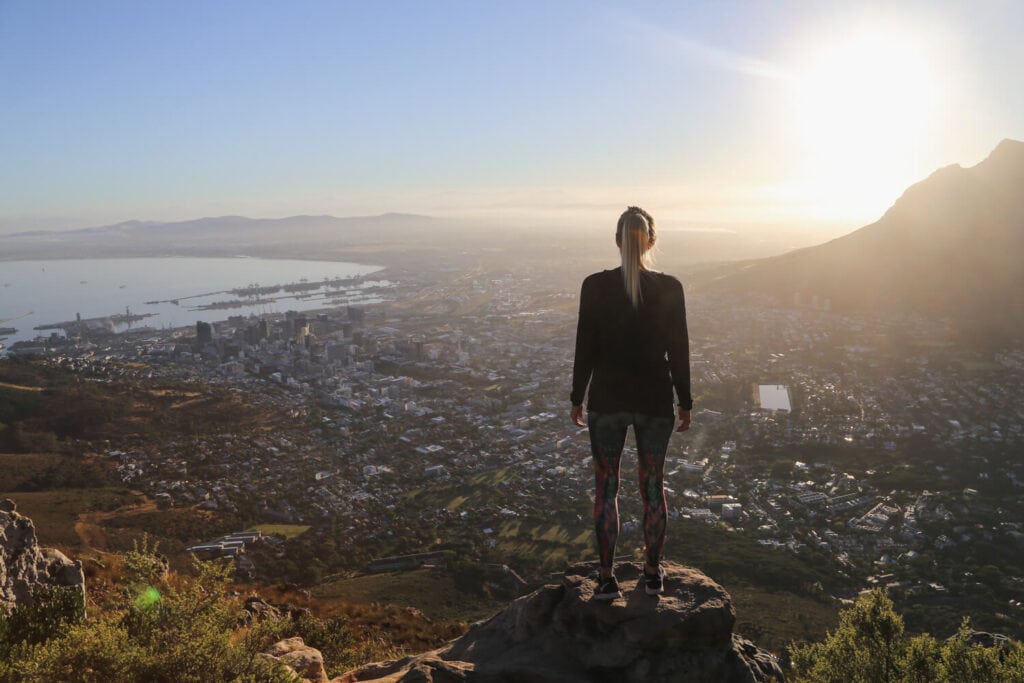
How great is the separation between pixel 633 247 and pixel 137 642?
4406mm

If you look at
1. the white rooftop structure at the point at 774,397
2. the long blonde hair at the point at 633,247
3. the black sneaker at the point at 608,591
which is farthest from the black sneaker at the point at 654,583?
the white rooftop structure at the point at 774,397

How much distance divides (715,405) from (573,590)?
116 feet

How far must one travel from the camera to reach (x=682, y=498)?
25547 mm

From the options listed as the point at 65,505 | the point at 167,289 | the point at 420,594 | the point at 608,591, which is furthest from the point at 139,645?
the point at 167,289

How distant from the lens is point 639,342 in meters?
3.91

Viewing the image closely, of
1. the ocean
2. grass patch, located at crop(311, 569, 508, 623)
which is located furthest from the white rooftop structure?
the ocean

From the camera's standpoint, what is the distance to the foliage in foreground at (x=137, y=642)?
12.1 feet

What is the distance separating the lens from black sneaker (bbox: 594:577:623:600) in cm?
442

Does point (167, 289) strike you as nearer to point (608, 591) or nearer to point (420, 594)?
point (420, 594)

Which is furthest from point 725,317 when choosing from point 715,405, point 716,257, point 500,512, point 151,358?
point 716,257

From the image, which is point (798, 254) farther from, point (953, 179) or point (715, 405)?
point (715, 405)

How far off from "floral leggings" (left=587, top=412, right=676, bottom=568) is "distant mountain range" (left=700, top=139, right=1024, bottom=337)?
Answer: 6173 centimetres

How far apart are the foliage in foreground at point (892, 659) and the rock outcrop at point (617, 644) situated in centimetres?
292

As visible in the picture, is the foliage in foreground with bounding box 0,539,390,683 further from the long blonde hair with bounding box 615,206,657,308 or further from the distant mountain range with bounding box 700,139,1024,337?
the distant mountain range with bounding box 700,139,1024,337
